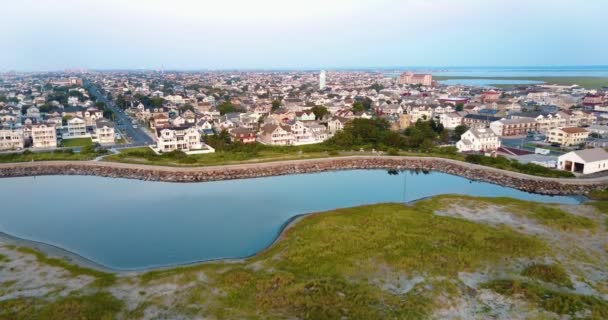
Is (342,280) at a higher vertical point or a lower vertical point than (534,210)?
lower

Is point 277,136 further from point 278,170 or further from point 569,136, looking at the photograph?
point 569,136

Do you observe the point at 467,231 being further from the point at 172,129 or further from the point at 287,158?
the point at 172,129

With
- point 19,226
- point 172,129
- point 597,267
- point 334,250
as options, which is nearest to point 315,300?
point 334,250

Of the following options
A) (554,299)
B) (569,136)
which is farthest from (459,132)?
(554,299)

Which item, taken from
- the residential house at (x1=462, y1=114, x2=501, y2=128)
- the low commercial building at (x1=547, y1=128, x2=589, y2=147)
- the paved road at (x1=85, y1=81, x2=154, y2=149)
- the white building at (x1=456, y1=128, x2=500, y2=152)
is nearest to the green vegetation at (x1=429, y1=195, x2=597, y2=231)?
the white building at (x1=456, y1=128, x2=500, y2=152)

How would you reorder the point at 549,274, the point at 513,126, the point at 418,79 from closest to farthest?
the point at 549,274, the point at 513,126, the point at 418,79

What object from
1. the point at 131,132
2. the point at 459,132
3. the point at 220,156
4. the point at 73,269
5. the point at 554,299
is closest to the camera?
the point at 554,299
